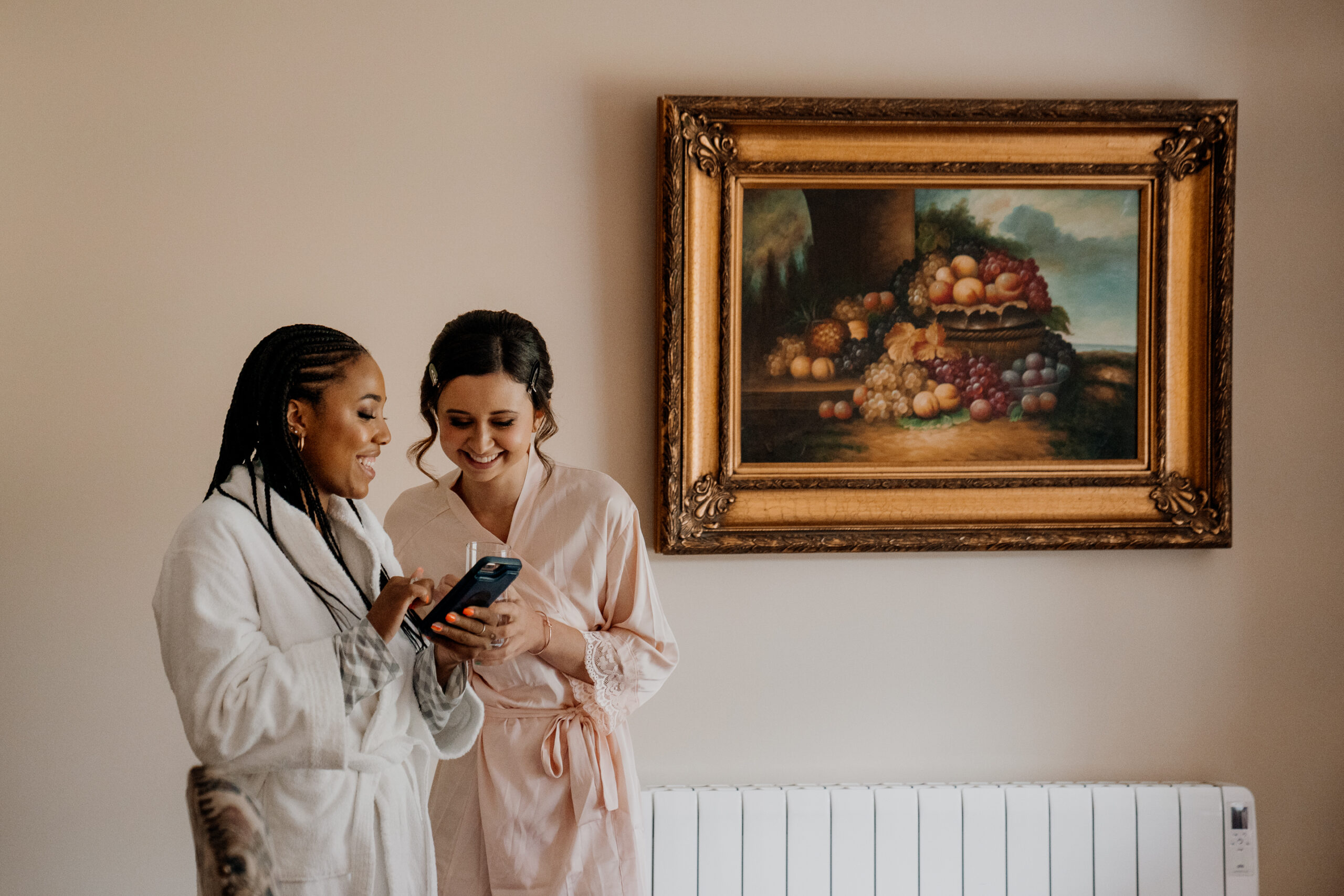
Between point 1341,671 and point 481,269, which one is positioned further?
point 1341,671

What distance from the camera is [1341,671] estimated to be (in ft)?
7.89

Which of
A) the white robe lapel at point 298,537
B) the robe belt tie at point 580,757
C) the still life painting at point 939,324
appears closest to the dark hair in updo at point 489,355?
the white robe lapel at point 298,537

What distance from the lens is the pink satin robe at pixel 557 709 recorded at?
162 cm

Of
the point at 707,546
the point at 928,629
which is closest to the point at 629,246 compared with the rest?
the point at 707,546

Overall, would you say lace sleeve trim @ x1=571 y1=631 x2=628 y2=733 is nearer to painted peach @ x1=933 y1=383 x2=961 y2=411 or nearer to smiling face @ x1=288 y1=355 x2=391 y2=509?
smiling face @ x1=288 y1=355 x2=391 y2=509

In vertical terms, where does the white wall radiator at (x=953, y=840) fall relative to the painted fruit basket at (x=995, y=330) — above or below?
below

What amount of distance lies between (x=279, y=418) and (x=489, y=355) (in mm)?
407

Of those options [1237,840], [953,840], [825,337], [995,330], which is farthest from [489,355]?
[1237,840]

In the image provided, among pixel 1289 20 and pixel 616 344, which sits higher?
pixel 1289 20

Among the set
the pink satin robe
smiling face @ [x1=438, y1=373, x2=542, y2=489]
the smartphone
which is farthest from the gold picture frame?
the smartphone

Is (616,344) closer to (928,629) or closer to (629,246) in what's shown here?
(629,246)

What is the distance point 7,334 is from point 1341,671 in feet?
10.6

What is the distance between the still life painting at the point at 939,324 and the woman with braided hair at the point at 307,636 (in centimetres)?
111

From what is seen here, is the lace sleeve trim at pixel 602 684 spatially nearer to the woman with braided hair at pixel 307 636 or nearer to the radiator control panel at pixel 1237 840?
the woman with braided hair at pixel 307 636
